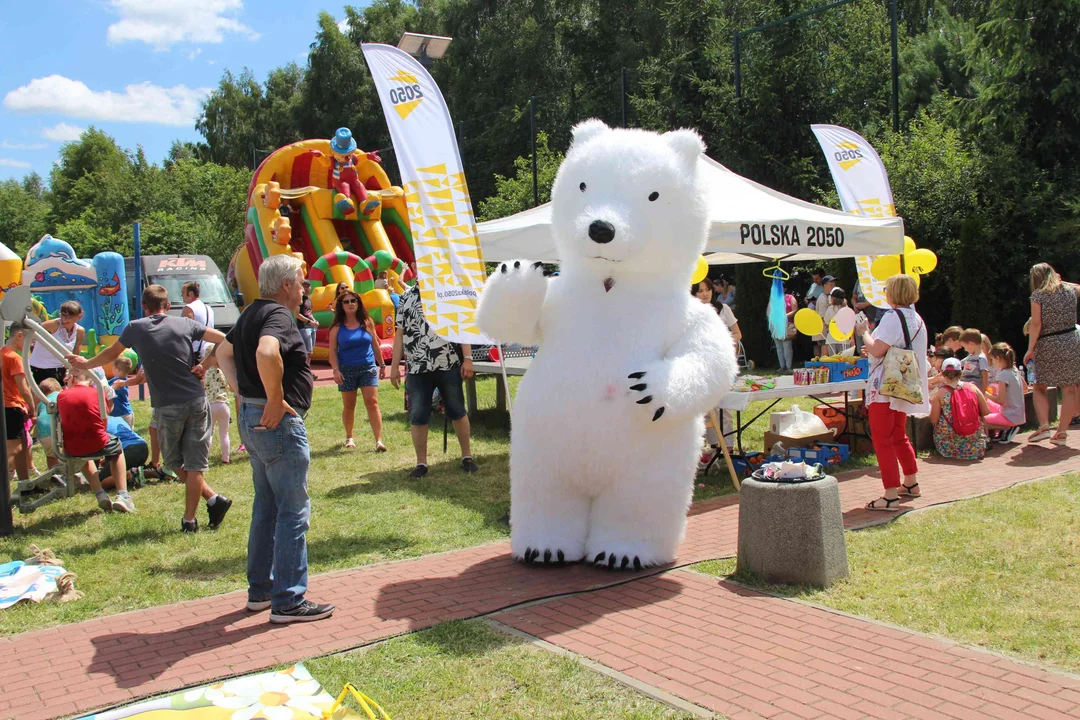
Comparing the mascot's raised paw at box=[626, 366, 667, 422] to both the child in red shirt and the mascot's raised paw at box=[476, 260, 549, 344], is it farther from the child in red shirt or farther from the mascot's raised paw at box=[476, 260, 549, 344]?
the child in red shirt

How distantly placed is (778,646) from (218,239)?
38505 mm

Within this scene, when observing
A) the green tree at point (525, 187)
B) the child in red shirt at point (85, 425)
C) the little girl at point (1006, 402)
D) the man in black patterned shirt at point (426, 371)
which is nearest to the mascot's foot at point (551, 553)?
the man in black patterned shirt at point (426, 371)

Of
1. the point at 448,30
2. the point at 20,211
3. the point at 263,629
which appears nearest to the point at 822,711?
the point at 263,629

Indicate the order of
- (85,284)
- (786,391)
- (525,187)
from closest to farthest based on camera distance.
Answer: (786,391) < (85,284) < (525,187)

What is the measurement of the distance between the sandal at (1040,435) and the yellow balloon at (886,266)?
86.4 inches

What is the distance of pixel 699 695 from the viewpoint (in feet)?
11.9

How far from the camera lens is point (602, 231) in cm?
497

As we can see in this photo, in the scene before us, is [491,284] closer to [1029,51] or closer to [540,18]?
[1029,51]

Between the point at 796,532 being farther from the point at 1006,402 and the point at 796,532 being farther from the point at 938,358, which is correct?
the point at 938,358

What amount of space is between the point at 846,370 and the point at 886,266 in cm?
241

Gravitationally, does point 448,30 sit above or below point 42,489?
above

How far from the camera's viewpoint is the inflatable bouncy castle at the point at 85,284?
38.5 ft

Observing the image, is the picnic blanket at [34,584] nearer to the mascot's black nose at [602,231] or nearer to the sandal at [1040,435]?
the mascot's black nose at [602,231]

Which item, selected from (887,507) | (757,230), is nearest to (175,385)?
(757,230)
